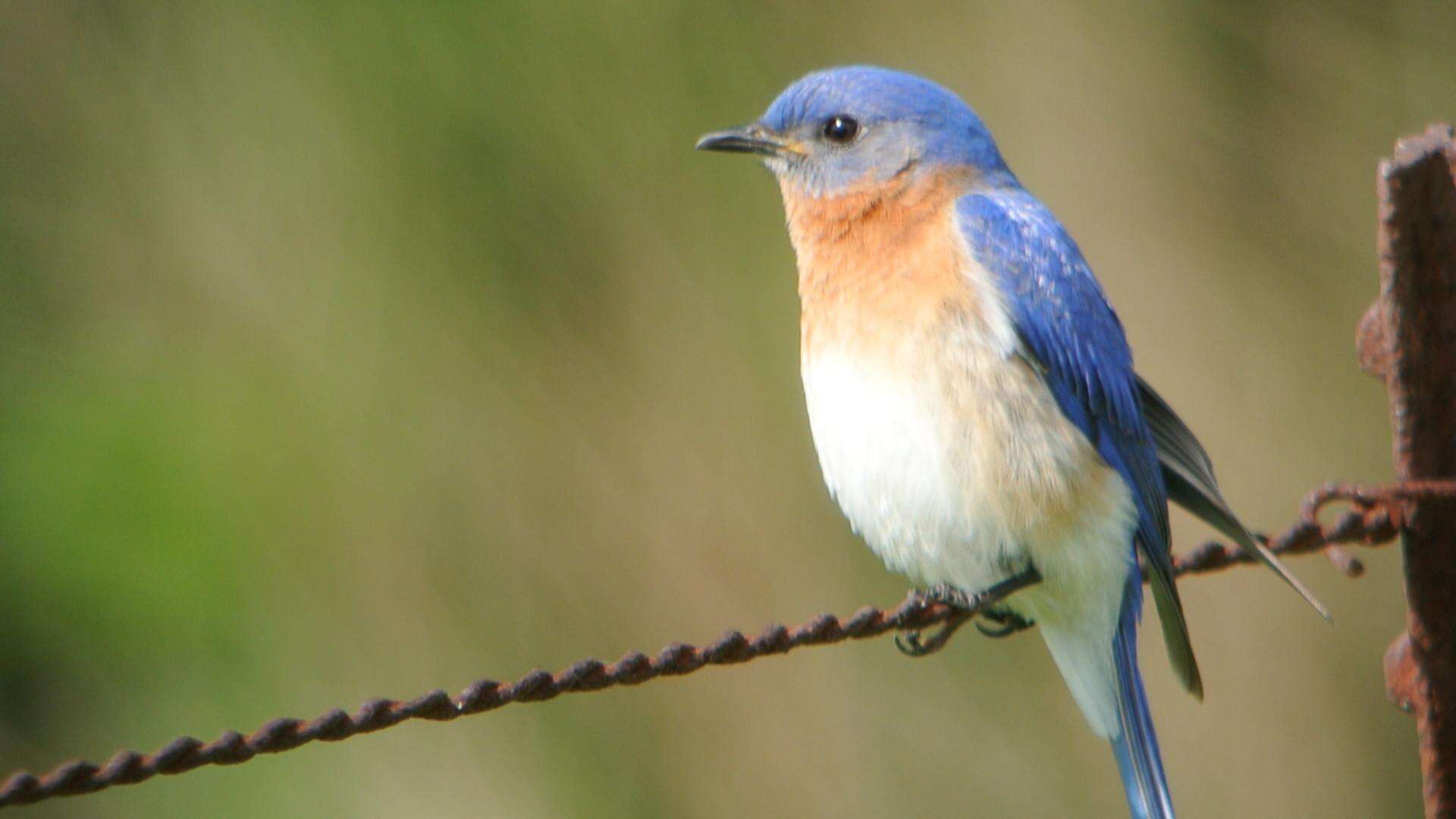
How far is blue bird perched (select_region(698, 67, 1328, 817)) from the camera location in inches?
124

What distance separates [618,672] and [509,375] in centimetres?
296

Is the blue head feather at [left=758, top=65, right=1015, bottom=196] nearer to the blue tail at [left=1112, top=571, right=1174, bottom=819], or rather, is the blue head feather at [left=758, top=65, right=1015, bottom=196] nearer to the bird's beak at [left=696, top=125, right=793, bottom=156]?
the bird's beak at [left=696, top=125, right=793, bottom=156]

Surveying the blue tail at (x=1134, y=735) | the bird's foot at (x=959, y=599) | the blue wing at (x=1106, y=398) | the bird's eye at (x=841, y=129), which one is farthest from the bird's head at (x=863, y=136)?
the blue tail at (x=1134, y=735)

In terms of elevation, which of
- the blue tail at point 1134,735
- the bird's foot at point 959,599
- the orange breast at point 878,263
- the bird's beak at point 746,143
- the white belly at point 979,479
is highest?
the bird's beak at point 746,143

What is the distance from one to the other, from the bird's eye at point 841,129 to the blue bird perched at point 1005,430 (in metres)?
0.25

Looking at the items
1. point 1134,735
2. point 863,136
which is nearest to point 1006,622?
point 1134,735

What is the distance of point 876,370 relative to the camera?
10.5 ft

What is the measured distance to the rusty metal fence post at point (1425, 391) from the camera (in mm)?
2564

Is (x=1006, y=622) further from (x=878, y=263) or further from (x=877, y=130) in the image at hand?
(x=877, y=130)

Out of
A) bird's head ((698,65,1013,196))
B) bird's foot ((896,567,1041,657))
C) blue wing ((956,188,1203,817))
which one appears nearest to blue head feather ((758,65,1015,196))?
bird's head ((698,65,1013,196))

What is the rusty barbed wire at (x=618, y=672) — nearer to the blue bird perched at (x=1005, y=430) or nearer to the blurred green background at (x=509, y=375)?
the blue bird perched at (x=1005, y=430)

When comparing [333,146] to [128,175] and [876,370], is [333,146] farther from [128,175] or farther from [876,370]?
[876,370]

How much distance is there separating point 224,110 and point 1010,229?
292 centimetres

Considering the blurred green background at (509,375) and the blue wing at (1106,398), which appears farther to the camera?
the blurred green background at (509,375)
